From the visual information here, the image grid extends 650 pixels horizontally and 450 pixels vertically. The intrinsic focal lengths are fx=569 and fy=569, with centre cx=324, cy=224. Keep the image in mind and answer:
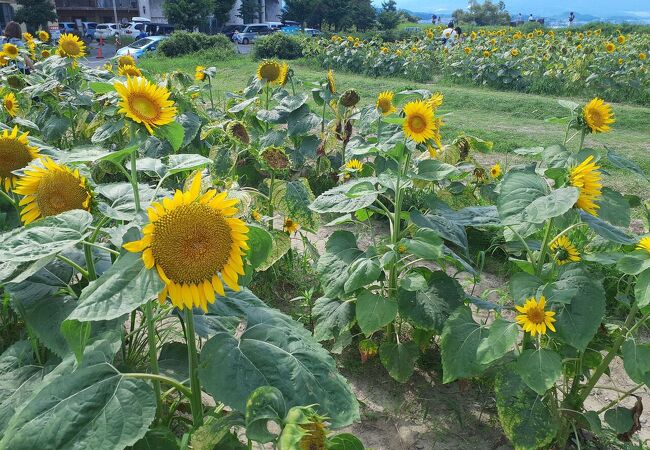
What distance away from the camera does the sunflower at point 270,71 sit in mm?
4078

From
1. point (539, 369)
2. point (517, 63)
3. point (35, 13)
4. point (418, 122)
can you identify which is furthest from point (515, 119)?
point (35, 13)

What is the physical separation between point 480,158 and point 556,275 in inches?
175

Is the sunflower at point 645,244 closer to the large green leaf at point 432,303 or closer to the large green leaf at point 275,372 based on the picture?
the large green leaf at point 432,303

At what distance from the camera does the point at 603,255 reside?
1890mm

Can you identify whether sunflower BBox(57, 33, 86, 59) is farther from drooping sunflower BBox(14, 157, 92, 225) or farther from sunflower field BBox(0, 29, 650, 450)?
drooping sunflower BBox(14, 157, 92, 225)

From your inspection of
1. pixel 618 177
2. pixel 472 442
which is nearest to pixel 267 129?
pixel 472 442

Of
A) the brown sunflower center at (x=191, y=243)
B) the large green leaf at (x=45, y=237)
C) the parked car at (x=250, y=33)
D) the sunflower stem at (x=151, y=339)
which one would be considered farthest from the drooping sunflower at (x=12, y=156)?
the parked car at (x=250, y=33)

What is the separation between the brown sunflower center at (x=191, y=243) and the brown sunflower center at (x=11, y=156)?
100cm

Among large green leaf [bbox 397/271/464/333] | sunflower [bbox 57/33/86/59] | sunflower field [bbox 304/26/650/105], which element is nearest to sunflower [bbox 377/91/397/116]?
large green leaf [bbox 397/271/464/333]

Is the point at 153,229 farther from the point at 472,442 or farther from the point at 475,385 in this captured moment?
the point at 475,385

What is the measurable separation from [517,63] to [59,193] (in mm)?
11402

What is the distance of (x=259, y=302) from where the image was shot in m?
1.72

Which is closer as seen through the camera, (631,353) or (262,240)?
(262,240)

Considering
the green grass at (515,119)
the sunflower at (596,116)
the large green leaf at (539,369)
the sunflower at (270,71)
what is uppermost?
the sunflower at (596,116)
